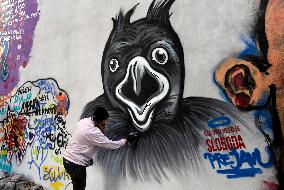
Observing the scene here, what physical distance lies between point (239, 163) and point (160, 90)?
59.9 inches

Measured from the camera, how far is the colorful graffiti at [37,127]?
22.7ft

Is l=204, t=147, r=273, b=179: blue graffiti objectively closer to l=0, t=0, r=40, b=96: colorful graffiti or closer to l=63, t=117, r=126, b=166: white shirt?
l=63, t=117, r=126, b=166: white shirt

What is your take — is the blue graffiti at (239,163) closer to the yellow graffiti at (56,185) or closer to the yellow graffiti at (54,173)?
the yellow graffiti at (54,173)

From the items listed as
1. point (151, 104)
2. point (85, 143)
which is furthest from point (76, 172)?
point (151, 104)

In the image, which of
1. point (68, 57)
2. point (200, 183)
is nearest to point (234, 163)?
point (200, 183)

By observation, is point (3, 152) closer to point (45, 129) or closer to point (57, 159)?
point (45, 129)

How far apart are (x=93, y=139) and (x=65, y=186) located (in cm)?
193

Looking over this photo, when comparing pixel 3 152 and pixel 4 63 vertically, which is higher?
pixel 4 63

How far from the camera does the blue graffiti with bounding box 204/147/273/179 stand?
14.2 ft

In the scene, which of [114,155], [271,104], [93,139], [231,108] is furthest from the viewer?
[114,155]

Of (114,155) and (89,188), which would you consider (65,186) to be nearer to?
(89,188)

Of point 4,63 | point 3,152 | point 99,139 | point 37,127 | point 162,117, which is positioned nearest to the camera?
point 99,139

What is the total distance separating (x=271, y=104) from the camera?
427 cm

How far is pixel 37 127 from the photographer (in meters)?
7.51
